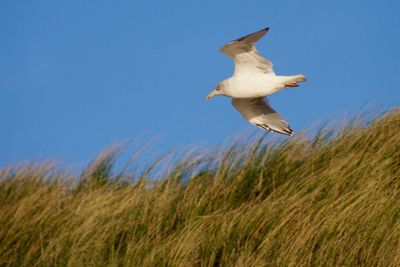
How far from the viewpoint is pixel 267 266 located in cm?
600

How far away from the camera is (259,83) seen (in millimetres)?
7156

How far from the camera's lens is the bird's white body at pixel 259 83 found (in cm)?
699

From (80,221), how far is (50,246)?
0.49m

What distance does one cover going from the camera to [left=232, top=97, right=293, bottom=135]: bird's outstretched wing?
7852mm

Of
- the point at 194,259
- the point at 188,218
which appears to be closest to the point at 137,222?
the point at 188,218

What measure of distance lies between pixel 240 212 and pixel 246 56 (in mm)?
1418

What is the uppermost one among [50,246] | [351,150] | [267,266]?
[351,150]

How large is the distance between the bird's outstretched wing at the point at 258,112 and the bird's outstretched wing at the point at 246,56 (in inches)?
23.7

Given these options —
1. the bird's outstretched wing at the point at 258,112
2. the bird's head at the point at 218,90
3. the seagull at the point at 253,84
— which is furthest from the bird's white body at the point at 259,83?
the bird's outstretched wing at the point at 258,112

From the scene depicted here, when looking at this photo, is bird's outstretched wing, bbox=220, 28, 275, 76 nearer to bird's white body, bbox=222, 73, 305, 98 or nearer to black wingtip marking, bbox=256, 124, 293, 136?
bird's white body, bbox=222, 73, 305, 98

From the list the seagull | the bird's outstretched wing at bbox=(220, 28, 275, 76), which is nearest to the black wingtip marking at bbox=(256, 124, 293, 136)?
the seagull

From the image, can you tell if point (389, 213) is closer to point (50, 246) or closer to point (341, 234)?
point (341, 234)

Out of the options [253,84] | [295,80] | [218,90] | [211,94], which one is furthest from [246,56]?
[211,94]

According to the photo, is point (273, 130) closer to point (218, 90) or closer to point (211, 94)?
point (218, 90)
